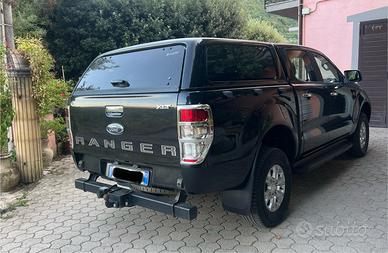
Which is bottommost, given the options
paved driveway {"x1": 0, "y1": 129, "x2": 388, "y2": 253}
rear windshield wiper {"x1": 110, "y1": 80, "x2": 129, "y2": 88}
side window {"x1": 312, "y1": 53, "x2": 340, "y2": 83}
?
paved driveway {"x1": 0, "y1": 129, "x2": 388, "y2": 253}

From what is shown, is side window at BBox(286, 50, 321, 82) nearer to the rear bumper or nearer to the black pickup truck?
the black pickup truck

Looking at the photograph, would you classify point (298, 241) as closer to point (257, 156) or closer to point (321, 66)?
point (257, 156)

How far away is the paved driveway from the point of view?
3199 millimetres

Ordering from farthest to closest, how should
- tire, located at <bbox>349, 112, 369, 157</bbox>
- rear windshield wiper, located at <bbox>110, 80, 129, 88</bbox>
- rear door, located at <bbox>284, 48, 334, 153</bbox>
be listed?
tire, located at <bbox>349, 112, 369, 157</bbox> < rear door, located at <bbox>284, 48, 334, 153</bbox> < rear windshield wiper, located at <bbox>110, 80, 129, 88</bbox>

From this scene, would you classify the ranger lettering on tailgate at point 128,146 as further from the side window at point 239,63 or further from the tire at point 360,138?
the tire at point 360,138

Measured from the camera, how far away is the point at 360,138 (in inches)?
228

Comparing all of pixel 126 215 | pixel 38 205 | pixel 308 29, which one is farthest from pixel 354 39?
pixel 38 205

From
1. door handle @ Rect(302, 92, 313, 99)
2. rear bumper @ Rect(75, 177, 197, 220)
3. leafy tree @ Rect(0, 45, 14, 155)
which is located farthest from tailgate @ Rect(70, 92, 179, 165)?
door handle @ Rect(302, 92, 313, 99)

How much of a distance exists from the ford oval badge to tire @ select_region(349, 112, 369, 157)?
400 cm

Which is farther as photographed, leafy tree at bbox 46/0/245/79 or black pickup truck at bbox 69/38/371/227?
leafy tree at bbox 46/0/245/79

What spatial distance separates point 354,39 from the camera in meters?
8.62

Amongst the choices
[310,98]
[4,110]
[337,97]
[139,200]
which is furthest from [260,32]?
[139,200]

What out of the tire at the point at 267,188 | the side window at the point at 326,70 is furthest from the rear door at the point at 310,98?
the tire at the point at 267,188

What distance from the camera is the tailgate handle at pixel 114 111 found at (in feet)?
10.3
